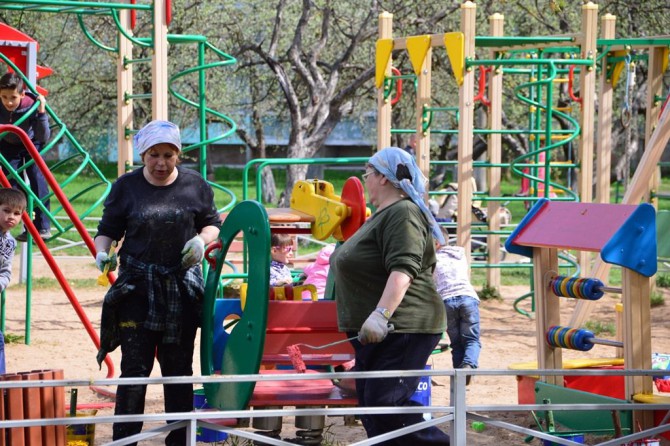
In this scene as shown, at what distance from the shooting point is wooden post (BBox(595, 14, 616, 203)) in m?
10.1

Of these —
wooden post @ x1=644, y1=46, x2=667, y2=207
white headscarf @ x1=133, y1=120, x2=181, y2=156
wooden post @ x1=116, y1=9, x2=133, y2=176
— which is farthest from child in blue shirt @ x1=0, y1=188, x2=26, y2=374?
wooden post @ x1=644, y1=46, x2=667, y2=207

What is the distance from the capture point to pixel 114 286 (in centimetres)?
443

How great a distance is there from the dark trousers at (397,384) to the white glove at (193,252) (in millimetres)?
784

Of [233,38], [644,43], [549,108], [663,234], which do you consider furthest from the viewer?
[233,38]

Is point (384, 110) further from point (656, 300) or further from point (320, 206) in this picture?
point (320, 206)

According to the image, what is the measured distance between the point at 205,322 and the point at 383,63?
614 cm

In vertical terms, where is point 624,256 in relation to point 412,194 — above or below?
below

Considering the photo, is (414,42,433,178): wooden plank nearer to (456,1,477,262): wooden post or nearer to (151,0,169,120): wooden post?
(456,1,477,262): wooden post

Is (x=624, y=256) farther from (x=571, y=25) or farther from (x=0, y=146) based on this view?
(x=571, y=25)

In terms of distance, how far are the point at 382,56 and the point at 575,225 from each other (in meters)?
5.22

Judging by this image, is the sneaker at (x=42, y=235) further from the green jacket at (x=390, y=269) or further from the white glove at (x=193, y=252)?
the green jacket at (x=390, y=269)

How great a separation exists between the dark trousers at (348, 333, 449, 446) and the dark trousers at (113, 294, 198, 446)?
852 millimetres

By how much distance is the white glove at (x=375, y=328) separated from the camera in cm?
390

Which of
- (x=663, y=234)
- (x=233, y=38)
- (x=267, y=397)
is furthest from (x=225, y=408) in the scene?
(x=233, y=38)
